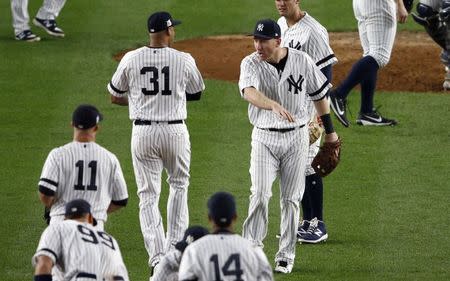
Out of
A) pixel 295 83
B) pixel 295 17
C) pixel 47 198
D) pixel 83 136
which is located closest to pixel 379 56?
pixel 295 17

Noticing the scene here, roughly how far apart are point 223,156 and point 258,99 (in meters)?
3.94

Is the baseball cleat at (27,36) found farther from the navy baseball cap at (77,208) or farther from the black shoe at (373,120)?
the navy baseball cap at (77,208)

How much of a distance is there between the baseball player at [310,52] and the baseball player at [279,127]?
2.27ft

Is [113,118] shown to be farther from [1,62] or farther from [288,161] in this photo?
[288,161]

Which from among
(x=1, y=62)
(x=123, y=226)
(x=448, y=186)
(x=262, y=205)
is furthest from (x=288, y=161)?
(x=1, y=62)

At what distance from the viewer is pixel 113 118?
600 inches

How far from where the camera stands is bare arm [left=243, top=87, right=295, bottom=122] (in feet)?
31.8

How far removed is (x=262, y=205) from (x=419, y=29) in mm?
9982

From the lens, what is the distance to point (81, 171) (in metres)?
8.92

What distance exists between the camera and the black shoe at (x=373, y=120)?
587 inches

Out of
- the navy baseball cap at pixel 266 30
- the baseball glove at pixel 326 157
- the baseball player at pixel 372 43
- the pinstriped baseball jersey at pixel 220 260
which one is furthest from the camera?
the baseball player at pixel 372 43

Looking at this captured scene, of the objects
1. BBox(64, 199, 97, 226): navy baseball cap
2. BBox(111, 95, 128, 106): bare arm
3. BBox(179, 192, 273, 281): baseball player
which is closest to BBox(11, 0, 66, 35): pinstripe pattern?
BBox(111, 95, 128, 106): bare arm

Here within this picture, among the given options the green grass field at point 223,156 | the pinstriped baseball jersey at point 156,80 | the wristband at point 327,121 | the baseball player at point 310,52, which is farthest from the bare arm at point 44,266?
the baseball player at point 310,52

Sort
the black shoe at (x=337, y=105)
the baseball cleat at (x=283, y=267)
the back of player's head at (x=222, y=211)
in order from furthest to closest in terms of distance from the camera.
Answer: the black shoe at (x=337, y=105)
the baseball cleat at (x=283, y=267)
the back of player's head at (x=222, y=211)
